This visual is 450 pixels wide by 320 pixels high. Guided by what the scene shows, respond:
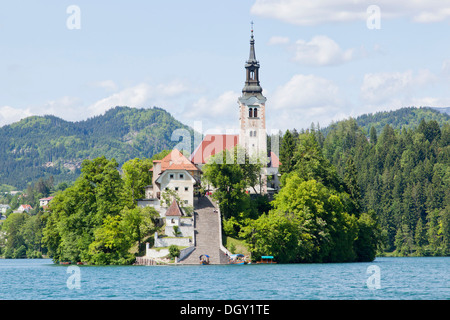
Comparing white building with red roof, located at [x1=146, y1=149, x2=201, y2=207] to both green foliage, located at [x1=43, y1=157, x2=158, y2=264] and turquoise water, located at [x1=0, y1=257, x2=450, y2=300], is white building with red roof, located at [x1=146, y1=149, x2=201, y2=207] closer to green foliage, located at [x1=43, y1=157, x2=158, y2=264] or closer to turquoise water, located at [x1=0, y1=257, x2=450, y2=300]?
green foliage, located at [x1=43, y1=157, x2=158, y2=264]

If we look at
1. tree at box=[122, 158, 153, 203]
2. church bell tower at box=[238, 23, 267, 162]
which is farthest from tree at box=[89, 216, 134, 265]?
church bell tower at box=[238, 23, 267, 162]

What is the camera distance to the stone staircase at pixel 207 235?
73.9 metres

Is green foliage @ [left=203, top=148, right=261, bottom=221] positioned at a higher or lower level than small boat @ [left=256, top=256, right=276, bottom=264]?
higher

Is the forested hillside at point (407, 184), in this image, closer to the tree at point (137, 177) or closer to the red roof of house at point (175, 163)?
the tree at point (137, 177)

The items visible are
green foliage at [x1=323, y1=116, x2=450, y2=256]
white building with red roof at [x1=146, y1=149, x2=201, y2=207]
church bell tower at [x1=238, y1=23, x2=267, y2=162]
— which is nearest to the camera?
white building with red roof at [x1=146, y1=149, x2=201, y2=207]

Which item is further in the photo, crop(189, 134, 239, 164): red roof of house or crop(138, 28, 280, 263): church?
crop(189, 134, 239, 164): red roof of house

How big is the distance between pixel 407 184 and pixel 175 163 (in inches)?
3210

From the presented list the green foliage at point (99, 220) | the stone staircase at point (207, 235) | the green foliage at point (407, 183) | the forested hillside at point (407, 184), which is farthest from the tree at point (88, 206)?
the forested hillside at point (407, 184)

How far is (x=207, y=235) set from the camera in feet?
252

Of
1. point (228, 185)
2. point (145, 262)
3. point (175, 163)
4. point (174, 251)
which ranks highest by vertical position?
point (175, 163)

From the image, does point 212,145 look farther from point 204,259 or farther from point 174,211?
point 204,259

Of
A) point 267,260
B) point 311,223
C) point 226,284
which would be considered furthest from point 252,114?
point 226,284

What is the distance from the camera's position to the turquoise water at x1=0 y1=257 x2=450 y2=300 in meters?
44.1
